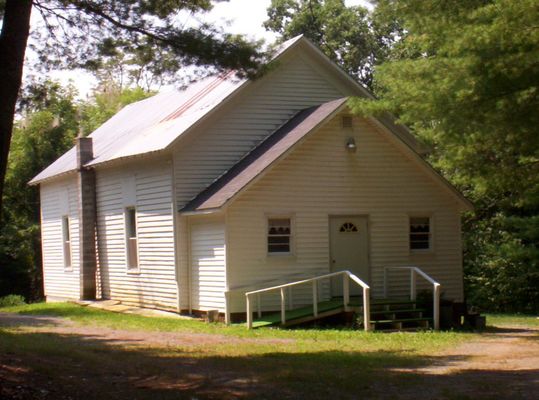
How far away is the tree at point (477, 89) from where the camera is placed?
15203 millimetres

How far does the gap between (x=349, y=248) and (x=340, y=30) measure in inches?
1200

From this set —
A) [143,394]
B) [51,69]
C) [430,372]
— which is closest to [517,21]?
[430,372]

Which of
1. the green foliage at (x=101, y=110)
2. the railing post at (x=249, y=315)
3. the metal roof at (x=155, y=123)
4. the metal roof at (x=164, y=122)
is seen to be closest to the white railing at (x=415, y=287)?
the metal roof at (x=164, y=122)

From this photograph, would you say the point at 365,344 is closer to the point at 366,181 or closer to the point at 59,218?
the point at 366,181

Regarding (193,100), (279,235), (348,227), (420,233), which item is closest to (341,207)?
(348,227)

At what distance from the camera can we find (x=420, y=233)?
78.5 feet

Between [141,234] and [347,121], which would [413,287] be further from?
[141,234]

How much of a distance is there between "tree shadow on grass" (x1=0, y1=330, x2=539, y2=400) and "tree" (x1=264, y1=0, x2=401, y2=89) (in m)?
37.2

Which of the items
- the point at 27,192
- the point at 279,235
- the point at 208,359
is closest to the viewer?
the point at 208,359

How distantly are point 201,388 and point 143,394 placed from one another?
821 millimetres

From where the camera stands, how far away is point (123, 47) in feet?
45.3

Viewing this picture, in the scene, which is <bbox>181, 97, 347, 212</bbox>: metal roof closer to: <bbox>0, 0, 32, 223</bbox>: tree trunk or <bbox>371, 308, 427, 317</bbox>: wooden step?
<bbox>371, 308, 427, 317</bbox>: wooden step

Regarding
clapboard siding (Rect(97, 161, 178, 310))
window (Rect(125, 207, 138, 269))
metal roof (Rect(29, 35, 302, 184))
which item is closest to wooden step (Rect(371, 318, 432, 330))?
clapboard siding (Rect(97, 161, 178, 310))

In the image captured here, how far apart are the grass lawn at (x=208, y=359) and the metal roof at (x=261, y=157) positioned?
2.91m
